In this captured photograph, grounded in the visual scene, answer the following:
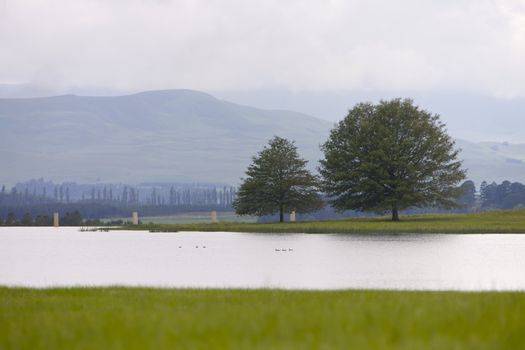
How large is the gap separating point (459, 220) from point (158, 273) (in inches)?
2165

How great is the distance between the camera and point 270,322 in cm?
1575

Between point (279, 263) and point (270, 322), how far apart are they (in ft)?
114

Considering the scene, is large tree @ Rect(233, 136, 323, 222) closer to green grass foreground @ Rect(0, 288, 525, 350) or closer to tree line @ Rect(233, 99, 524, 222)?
tree line @ Rect(233, 99, 524, 222)

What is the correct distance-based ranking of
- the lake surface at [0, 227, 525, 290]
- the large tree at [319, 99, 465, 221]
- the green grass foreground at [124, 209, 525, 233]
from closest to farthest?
the lake surface at [0, 227, 525, 290], the green grass foreground at [124, 209, 525, 233], the large tree at [319, 99, 465, 221]

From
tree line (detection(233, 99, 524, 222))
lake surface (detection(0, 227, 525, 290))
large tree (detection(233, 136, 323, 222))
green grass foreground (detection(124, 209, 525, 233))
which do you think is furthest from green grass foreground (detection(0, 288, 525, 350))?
large tree (detection(233, 136, 323, 222))

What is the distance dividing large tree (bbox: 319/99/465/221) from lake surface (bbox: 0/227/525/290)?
687 inches

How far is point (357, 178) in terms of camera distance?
9669 cm

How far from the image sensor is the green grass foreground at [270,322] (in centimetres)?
1323

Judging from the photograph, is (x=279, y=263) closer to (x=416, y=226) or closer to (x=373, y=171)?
(x=416, y=226)

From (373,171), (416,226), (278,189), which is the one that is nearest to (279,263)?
(416,226)

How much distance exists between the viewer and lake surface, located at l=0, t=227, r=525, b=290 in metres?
38.4

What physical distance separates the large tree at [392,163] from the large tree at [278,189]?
257cm

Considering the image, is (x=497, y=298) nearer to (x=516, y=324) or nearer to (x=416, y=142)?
(x=516, y=324)

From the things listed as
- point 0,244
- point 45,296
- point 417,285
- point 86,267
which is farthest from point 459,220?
point 45,296
